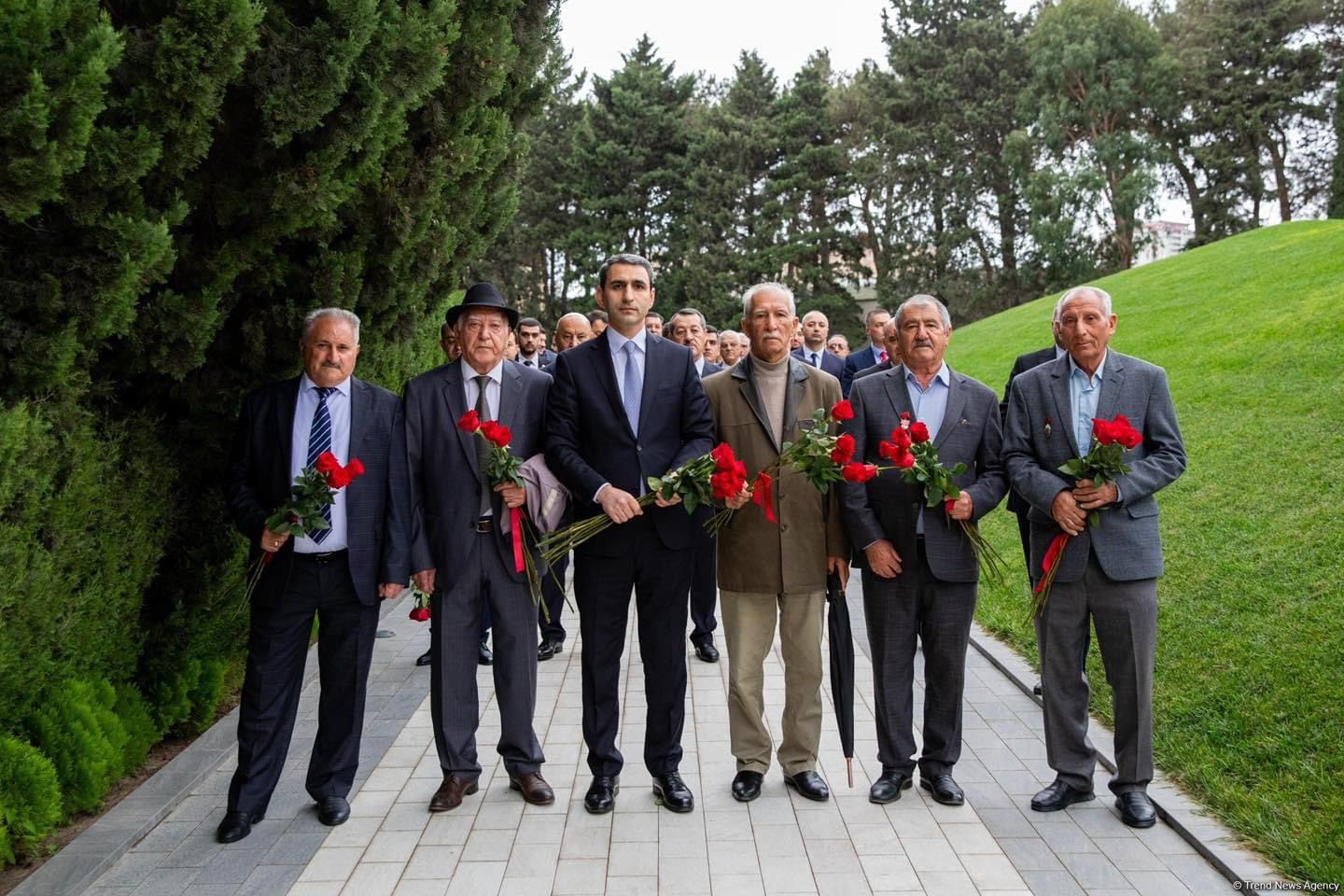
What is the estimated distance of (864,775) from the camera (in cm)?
486

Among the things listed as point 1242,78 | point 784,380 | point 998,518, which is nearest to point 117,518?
point 784,380

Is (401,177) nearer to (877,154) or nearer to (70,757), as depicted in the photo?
(70,757)

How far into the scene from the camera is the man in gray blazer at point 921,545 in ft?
14.8

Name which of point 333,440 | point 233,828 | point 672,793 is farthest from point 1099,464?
point 233,828

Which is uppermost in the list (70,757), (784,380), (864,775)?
(784,380)

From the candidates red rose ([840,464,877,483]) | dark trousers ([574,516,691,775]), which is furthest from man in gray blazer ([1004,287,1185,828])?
dark trousers ([574,516,691,775])

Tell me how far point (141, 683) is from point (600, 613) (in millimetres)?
2510

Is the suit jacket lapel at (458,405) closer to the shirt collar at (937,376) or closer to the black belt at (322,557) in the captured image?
the black belt at (322,557)

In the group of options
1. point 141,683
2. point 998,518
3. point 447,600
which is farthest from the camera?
point 998,518

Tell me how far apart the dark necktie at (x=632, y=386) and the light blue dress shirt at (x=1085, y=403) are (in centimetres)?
190

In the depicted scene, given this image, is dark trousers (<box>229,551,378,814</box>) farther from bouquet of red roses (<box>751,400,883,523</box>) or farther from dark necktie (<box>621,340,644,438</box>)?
bouquet of red roses (<box>751,400,883,523</box>)

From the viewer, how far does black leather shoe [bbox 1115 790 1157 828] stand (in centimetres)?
420

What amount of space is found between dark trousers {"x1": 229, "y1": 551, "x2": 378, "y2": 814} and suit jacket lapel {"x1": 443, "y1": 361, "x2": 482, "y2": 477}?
702mm

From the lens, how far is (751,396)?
468cm
